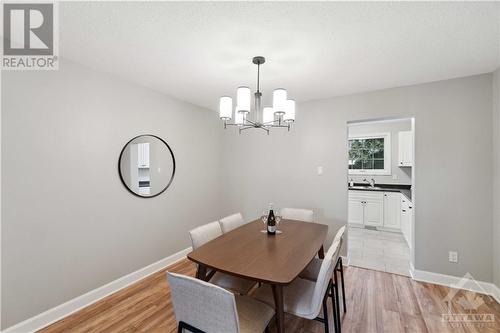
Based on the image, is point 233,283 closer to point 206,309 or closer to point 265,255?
point 265,255

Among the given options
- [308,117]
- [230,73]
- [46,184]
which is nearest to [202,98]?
[230,73]

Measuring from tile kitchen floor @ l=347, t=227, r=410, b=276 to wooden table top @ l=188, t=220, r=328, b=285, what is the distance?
140cm

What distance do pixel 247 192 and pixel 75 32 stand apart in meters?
3.03

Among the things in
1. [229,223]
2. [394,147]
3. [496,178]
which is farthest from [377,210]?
[229,223]

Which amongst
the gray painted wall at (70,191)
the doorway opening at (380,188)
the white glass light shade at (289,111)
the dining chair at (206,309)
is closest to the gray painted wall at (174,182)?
the gray painted wall at (70,191)

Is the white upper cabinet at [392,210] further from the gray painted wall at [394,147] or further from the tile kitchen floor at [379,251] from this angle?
the gray painted wall at [394,147]

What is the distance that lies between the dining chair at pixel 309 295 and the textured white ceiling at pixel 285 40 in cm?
163

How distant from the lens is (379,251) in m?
3.64

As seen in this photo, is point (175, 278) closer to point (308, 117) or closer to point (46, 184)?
point (46, 184)

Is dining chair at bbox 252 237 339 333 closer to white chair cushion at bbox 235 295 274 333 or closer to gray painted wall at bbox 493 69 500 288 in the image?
white chair cushion at bbox 235 295 274 333

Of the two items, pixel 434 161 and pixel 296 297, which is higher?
pixel 434 161

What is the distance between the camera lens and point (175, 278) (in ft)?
4.04

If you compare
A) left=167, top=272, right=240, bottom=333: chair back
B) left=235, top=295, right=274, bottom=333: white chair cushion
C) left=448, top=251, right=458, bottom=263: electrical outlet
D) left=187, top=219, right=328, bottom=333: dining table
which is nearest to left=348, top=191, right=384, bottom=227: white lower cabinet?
left=448, top=251, right=458, bottom=263: electrical outlet

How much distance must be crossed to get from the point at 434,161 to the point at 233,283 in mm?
2684
